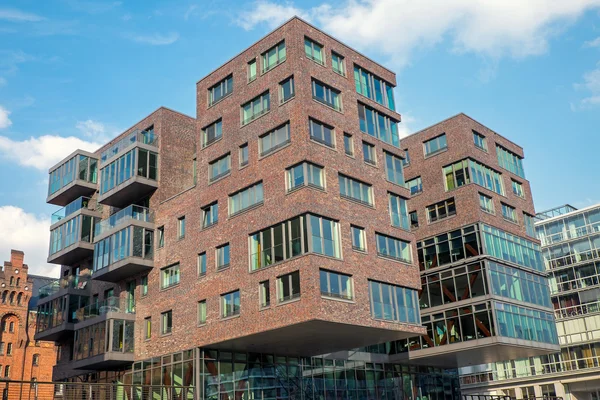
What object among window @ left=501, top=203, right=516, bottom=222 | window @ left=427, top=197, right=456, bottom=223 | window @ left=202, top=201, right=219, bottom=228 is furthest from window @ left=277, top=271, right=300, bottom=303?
window @ left=501, top=203, right=516, bottom=222

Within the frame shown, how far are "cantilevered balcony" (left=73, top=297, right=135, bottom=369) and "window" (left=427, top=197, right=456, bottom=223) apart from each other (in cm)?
2200

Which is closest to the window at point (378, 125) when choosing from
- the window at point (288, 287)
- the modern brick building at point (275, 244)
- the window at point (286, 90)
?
the modern brick building at point (275, 244)

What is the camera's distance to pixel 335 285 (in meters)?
32.7

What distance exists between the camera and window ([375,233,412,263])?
36750 mm

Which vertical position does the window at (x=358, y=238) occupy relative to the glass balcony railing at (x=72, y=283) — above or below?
below

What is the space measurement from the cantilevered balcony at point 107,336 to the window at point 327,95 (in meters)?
18.5

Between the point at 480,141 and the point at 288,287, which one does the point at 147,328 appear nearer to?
the point at 288,287

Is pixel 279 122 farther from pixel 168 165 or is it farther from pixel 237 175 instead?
pixel 168 165

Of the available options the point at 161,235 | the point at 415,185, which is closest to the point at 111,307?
the point at 161,235

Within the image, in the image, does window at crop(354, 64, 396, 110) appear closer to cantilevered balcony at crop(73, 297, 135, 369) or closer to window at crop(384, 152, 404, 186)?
window at crop(384, 152, 404, 186)

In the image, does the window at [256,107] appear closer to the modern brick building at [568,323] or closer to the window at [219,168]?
the window at [219,168]

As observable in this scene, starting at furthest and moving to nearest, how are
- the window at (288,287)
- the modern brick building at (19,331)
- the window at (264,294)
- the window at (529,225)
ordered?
the modern brick building at (19,331), the window at (529,225), the window at (264,294), the window at (288,287)

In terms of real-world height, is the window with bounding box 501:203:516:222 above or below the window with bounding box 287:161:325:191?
above

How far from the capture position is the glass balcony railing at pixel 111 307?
41750 millimetres
